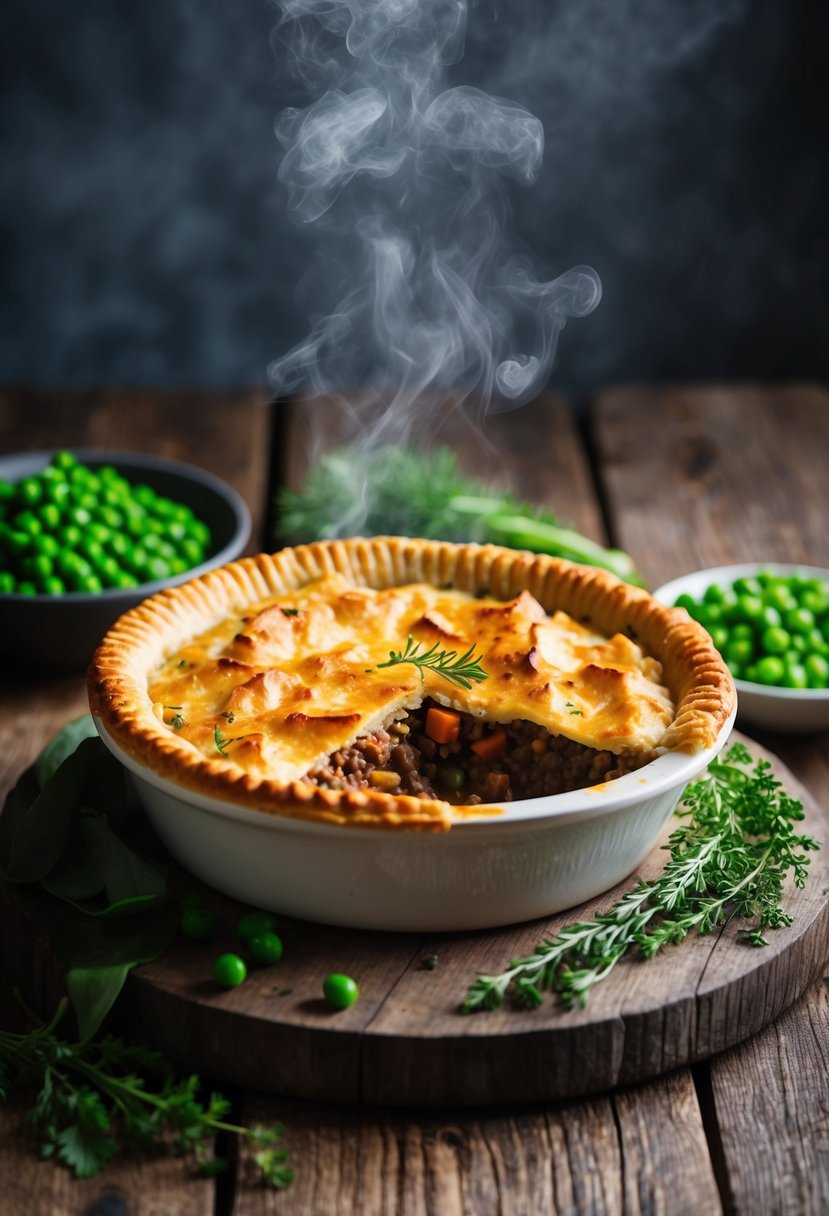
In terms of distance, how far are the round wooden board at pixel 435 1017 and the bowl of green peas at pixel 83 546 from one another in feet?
4.99

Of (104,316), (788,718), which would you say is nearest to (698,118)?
(104,316)

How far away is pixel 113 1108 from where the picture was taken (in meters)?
2.85

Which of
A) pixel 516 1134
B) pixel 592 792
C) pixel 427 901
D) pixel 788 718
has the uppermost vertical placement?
pixel 592 792

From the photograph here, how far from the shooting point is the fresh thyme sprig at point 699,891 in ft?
9.79

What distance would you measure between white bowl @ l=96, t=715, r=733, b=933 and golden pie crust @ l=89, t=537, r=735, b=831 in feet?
0.19

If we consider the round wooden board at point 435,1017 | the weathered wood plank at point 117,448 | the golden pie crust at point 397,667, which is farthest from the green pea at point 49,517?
the round wooden board at point 435,1017

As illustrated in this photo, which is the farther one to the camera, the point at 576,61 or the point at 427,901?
the point at 576,61

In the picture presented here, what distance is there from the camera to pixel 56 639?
181 inches

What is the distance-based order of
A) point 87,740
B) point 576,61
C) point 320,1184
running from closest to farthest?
point 320,1184 → point 87,740 → point 576,61

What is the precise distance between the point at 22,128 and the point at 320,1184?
19.6 feet

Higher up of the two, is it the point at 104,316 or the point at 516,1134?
the point at 516,1134

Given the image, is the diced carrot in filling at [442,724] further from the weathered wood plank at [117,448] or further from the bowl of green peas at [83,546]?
the bowl of green peas at [83,546]

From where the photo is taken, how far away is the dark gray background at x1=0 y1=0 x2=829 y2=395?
6996 mm

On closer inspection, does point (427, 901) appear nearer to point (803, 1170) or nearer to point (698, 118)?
point (803, 1170)
